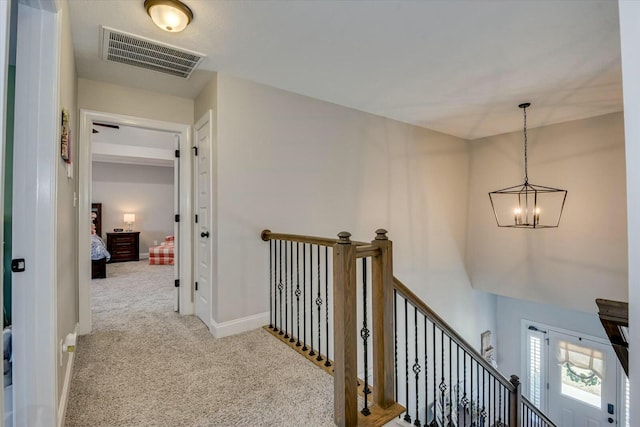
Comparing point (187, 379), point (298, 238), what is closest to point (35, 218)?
point (187, 379)

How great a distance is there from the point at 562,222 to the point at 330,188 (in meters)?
3.56

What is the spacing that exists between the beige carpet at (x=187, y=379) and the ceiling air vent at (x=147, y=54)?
233 cm

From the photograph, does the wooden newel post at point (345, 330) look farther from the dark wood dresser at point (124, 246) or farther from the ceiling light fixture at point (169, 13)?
the dark wood dresser at point (124, 246)

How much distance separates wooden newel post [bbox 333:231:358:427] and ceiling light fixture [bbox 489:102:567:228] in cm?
353

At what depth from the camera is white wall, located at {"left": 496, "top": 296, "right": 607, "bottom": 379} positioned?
587 cm

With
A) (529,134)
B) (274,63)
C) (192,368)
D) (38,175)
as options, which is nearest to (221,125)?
(274,63)

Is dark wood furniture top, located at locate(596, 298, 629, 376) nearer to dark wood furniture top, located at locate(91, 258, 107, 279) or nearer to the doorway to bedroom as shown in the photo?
the doorway to bedroom

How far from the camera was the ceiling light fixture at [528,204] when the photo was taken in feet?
15.1

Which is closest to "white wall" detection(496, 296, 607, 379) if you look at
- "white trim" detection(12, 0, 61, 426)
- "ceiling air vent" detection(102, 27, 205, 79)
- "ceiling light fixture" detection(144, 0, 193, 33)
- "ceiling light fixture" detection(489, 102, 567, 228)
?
"ceiling light fixture" detection(489, 102, 567, 228)

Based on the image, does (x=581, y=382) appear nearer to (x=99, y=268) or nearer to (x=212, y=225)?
(x=212, y=225)

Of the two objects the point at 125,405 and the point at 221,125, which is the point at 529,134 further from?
the point at 125,405

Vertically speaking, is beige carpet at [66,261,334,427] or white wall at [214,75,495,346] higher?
white wall at [214,75,495,346]

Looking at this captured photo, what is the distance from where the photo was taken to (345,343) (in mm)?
1659

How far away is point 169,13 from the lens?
192 cm
